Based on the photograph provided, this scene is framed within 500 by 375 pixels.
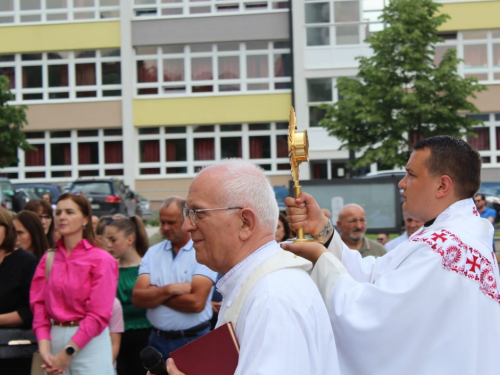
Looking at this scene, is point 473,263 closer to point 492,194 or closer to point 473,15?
point 492,194

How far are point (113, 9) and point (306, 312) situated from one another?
3197cm

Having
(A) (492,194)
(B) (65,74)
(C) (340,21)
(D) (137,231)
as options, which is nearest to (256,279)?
(D) (137,231)

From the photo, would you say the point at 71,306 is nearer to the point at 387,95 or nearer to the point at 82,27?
the point at 387,95

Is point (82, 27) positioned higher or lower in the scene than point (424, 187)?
higher

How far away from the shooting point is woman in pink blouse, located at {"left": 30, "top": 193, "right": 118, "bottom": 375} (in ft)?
16.1

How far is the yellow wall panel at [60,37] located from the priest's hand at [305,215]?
29994 mm

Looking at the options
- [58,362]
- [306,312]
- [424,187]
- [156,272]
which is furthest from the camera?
[156,272]

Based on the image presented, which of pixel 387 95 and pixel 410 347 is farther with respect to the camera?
pixel 387 95

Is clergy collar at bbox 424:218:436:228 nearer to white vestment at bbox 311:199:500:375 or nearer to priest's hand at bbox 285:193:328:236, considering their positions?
white vestment at bbox 311:199:500:375

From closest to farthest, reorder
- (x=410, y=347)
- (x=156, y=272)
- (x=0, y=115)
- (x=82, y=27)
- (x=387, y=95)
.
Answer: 1. (x=410, y=347)
2. (x=156, y=272)
3. (x=387, y=95)
4. (x=0, y=115)
5. (x=82, y=27)

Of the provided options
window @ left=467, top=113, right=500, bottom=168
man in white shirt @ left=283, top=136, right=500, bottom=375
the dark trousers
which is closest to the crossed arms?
the dark trousers

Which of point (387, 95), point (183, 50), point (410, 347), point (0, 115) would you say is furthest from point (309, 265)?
point (183, 50)

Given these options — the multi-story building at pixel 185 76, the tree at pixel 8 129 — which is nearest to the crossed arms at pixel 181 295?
the tree at pixel 8 129

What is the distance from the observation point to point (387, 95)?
2253 cm
